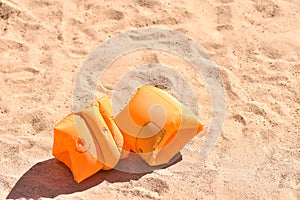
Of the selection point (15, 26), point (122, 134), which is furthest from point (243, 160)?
point (15, 26)

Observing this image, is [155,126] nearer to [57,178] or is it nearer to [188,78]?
[57,178]

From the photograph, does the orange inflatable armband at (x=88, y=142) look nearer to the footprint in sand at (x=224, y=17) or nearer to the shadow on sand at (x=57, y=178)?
the shadow on sand at (x=57, y=178)

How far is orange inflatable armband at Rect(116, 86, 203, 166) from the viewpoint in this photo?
4.28m

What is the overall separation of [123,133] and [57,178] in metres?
0.58

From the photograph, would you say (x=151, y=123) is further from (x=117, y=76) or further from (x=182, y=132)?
(x=117, y=76)

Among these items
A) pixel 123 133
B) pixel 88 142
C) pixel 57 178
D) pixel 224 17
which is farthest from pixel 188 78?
pixel 57 178

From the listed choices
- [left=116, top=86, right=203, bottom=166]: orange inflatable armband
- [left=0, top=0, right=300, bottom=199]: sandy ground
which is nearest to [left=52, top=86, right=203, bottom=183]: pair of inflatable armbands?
[left=116, top=86, right=203, bottom=166]: orange inflatable armband

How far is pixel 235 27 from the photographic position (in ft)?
18.4

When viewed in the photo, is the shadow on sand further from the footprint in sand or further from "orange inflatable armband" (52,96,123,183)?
the footprint in sand

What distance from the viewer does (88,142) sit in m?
4.22

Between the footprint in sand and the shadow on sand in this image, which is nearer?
the shadow on sand

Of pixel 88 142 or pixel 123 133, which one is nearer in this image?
pixel 88 142

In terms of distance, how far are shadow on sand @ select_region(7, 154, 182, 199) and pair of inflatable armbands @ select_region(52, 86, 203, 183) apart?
0.07 meters

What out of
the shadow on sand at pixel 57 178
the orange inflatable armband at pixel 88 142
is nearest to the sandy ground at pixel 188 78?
the shadow on sand at pixel 57 178
